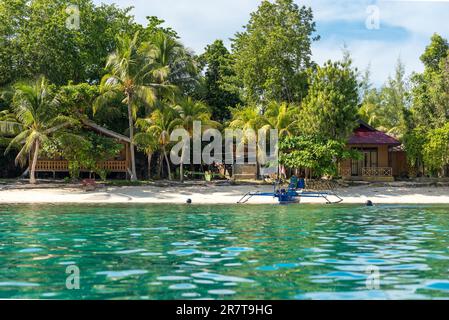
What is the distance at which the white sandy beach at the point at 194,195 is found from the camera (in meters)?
29.5

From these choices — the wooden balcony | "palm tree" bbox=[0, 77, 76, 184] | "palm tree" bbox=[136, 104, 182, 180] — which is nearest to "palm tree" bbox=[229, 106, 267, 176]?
"palm tree" bbox=[136, 104, 182, 180]

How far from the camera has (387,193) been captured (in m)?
33.2

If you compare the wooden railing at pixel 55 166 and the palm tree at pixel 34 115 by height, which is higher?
the palm tree at pixel 34 115

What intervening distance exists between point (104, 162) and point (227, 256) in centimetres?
2761

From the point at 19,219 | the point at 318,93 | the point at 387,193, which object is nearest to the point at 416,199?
the point at 387,193

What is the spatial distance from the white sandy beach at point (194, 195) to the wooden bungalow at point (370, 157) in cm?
426

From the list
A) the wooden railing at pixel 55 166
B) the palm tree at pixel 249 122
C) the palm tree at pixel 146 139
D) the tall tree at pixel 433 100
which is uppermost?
the tall tree at pixel 433 100

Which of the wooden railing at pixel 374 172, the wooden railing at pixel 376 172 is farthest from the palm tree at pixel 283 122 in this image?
the wooden railing at pixel 376 172

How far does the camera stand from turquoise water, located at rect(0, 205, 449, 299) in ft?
28.3

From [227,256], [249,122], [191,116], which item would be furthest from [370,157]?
[227,256]

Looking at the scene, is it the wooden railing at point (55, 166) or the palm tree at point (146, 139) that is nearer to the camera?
the palm tree at point (146, 139)

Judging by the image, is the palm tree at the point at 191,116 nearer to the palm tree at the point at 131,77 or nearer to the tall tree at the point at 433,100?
the palm tree at the point at 131,77
